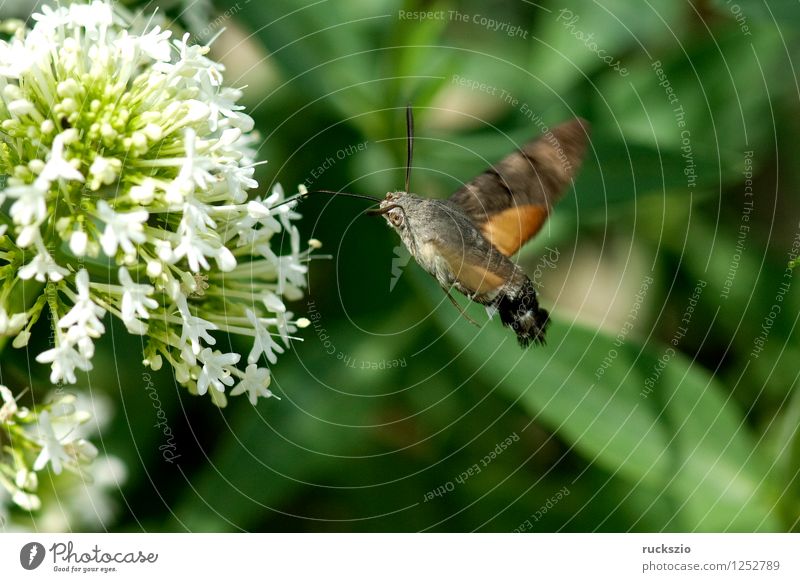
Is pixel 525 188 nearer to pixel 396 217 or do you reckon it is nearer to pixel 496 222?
pixel 496 222

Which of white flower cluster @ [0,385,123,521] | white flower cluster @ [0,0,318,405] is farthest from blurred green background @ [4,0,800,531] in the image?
white flower cluster @ [0,0,318,405]

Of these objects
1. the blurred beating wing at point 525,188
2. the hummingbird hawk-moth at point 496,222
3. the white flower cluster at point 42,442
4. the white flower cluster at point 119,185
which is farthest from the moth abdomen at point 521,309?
the white flower cluster at point 42,442

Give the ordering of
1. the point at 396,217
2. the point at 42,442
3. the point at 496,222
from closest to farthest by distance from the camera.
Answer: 1. the point at 42,442
2. the point at 396,217
3. the point at 496,222

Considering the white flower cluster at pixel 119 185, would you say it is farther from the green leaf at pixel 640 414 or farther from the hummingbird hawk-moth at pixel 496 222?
the green leaf at pixel 640 414

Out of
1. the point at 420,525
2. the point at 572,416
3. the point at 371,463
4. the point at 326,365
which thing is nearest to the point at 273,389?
the point at 326,365

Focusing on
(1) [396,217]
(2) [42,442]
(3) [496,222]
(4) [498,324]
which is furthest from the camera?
(4) [498,324]

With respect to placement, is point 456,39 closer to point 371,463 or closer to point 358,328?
point 358,328

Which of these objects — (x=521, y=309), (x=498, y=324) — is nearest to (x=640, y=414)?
(x=498, y=324)
